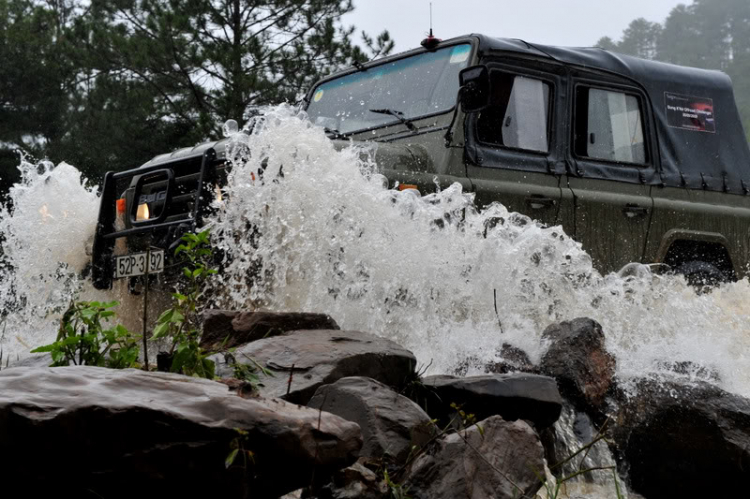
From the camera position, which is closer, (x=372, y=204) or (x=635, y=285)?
(x=372, y=204)

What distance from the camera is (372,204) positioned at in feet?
19.0

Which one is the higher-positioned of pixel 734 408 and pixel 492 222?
pixel 492 222

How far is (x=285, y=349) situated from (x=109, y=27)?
53.7ft

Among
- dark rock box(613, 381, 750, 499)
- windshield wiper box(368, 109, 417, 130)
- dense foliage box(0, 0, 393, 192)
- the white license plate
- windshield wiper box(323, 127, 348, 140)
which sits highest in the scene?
dense foliage box(0, 0, 393, 192)

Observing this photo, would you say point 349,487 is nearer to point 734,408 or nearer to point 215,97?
point 734,408

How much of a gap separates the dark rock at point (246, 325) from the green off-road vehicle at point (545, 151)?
4.81ft

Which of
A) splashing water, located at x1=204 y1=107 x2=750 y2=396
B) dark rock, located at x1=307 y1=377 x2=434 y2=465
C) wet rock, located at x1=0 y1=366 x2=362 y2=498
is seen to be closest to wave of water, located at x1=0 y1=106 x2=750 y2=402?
splashing water, located at x1=204 y1=107 x2=750 y2=396

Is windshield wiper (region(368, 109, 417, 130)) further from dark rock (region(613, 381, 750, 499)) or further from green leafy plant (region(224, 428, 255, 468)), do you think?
green leafy plant (region(224, 428, 255, 468))

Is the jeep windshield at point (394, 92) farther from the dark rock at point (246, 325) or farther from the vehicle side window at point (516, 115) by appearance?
the dark rock at point (246, 325)

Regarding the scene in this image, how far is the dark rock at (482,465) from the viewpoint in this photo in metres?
3.23

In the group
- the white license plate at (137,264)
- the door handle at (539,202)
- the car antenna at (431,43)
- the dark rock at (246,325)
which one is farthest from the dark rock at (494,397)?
the car antenna at (431,43)

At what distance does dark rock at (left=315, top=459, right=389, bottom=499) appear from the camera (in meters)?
3.06

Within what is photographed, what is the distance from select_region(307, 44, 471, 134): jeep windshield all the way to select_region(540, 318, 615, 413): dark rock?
2247mm

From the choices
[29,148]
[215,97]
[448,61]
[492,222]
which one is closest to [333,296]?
[492,222]
